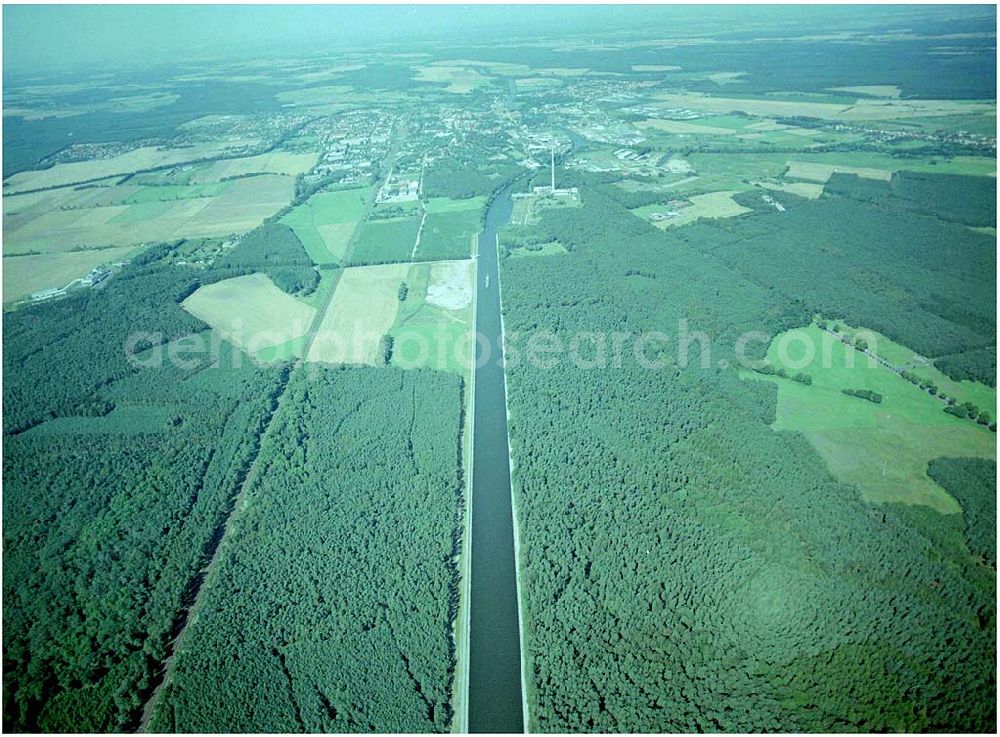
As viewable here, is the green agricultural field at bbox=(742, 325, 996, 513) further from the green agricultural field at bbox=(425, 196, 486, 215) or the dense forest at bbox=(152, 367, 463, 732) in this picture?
the green agricultural field at bbox=(425, 196, 486, 215)

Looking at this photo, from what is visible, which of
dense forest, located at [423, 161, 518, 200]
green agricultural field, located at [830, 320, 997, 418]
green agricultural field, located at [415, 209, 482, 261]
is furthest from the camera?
dense forest, located at [423, 161, 518, 200]

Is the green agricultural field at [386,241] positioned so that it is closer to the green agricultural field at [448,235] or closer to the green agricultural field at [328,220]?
the green agricultural field at [448,235]

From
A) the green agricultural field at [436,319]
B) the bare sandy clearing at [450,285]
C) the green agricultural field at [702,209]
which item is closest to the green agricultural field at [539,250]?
the bare sandy clearing at [450,285]

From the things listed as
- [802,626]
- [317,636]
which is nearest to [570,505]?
[802,626]

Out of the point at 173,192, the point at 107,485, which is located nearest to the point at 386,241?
the point at 107,485

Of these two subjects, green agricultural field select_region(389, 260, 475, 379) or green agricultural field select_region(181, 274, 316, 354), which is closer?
green agricultural field select_region(389, 260, 475, 379)

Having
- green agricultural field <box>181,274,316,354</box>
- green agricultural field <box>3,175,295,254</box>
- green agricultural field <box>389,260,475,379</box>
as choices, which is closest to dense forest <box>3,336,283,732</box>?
green agricultural field <box>181,274,316,354</box>
